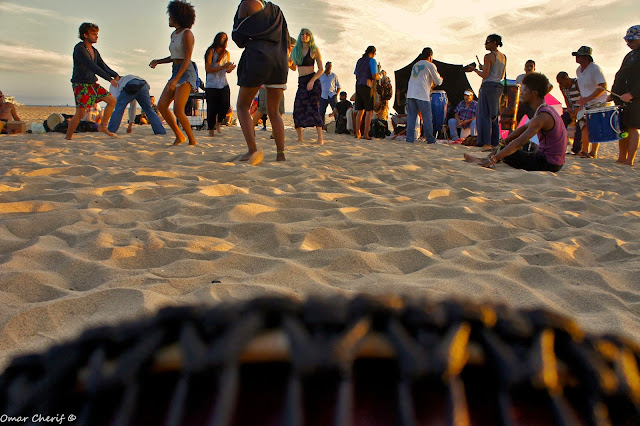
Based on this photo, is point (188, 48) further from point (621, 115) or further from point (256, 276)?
point (621, 115)

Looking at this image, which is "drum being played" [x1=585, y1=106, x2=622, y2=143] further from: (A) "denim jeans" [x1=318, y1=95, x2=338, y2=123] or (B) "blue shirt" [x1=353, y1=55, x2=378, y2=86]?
(A) "denim jeans" [x1=318, y1=95, x2=338, y2=123]

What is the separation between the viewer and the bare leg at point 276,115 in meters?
4.65

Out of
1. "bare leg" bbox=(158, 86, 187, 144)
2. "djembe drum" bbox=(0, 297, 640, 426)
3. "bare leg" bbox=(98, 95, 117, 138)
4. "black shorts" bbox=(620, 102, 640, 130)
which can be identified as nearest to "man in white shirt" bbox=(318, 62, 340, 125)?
"bare leg" bbox=(98, 95, 117, 138)

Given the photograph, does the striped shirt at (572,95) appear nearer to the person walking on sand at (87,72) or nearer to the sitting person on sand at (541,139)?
the sitting person on sand at (541,139)

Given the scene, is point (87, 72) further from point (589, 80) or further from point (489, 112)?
point (589, 80)

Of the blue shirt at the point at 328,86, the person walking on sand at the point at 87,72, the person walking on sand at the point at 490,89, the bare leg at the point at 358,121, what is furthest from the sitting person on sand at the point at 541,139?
the blue shirt at the point at 328,86

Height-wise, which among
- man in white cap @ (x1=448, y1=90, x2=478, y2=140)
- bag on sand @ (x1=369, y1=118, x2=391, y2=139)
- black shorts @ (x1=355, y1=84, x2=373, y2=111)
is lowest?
bag on sand @ (x1=369, y1=118, x2=391, y2=139)

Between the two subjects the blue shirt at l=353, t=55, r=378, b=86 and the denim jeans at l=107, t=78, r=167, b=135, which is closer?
the denim jeans at l=107, t=78, r=167, b=135

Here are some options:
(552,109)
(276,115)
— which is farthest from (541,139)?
(276,115)

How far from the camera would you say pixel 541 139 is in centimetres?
526

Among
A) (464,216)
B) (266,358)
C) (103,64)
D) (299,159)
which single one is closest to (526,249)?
(464,216)

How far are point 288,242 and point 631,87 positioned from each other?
A: 5792 millimetres

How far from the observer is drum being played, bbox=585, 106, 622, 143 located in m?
6.07

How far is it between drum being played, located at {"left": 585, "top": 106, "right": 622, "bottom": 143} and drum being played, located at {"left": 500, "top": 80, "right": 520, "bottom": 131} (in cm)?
280
